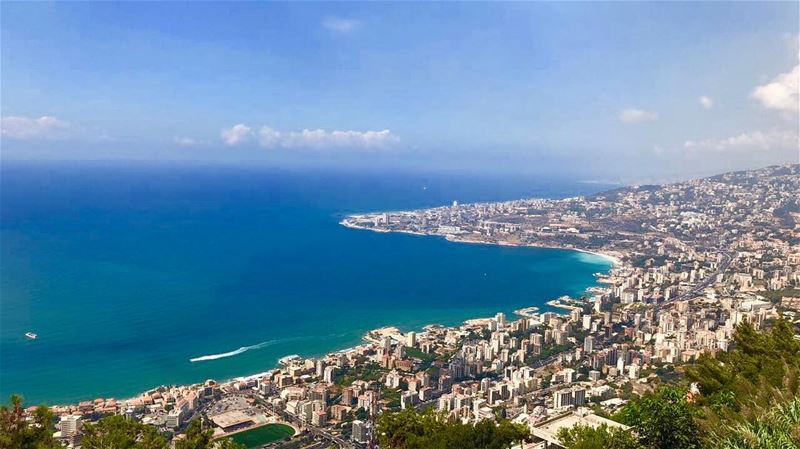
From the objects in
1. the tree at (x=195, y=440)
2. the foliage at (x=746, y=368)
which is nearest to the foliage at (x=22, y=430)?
the tree at (x=195, y=440)

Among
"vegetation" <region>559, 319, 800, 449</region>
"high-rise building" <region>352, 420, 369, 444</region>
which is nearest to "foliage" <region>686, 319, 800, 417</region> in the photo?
"vegetation" <region>559, 319, 800, 449</region>

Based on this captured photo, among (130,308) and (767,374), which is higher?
(767,374)

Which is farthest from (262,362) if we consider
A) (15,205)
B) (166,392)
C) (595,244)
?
(15,205)

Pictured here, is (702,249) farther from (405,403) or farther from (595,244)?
(405,403)

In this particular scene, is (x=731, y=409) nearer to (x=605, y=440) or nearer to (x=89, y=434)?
(x=605, y=440)

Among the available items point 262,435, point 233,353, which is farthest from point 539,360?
point 233,353

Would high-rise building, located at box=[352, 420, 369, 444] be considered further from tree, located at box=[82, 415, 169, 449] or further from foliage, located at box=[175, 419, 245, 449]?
tree, located at box=[82, 415, 169, 449]
